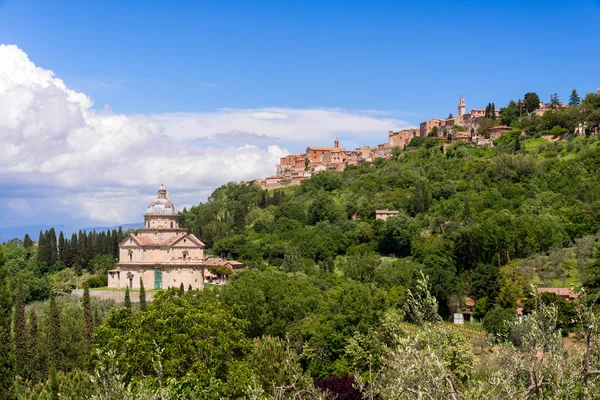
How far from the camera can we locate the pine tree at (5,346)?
2592 cm

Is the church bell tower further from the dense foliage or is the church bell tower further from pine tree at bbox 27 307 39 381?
pine tree at bbox 27 307 39 381

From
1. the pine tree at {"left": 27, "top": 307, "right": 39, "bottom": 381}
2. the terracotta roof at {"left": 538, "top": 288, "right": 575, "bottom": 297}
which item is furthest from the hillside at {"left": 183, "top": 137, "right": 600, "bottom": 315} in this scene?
the pine tree at {"left": 27, "top": 307, "right": 39, "bottom": 381}

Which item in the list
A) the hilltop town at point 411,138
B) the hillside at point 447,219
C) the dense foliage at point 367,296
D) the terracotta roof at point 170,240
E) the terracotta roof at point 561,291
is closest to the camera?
the dense foliage at point 367,296

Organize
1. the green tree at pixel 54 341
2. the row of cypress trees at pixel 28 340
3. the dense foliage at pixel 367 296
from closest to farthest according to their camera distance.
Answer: the dense foliage at pixel 367 296, the row of cypress trees at pixel 28 340, the green tree at pixel 54 341

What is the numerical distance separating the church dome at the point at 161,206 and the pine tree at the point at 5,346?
2990cm

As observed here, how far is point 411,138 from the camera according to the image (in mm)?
121875

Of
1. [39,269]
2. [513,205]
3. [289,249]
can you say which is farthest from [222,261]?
[513,205]

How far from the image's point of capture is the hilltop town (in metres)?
103

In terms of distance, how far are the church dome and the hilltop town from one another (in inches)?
2225

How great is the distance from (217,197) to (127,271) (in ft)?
212

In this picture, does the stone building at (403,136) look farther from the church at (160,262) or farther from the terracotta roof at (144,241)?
the terracotta roof at (144,241)

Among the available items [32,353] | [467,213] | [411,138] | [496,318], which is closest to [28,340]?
[32,353]

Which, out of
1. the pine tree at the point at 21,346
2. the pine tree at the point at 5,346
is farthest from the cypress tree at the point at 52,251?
the pine tree at the point at 5,346

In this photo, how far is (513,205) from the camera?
217ft
